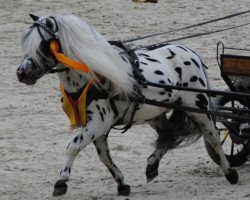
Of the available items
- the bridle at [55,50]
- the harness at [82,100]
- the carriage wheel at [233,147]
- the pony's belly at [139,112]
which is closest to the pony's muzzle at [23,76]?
the bridle at [55,50]

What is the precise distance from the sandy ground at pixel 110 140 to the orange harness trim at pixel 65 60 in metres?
1.14

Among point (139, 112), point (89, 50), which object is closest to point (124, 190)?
point (139, 112)

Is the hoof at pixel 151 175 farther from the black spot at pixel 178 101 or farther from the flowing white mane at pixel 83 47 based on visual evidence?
the flowing white mane at pixel 83 47

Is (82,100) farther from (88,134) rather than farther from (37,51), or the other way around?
(37,51)

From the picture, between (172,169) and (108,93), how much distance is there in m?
1.74

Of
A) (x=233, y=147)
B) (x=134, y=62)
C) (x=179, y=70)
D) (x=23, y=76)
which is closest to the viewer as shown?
(x=23, y=76)

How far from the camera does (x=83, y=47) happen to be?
7.92m

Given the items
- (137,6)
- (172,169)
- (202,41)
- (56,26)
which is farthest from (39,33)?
(137,6)

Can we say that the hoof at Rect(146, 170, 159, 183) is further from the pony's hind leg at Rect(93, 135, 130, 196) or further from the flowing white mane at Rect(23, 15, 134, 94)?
the flowing white mane at Rect(23, 15, 134, 94)

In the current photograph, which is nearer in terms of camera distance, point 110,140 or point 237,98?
point 237,98

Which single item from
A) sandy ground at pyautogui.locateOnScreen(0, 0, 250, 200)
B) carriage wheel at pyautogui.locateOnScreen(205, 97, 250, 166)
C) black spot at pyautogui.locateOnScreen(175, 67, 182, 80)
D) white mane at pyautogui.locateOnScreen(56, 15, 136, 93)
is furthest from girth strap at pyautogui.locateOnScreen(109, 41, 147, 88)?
carriage wheel at pyautogui.locateOnScreen(205, 97, 250, 166)

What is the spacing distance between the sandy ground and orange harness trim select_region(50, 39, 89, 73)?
3.74 feet

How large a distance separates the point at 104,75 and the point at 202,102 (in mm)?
1207

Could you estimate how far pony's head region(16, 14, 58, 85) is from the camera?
7836 mm
